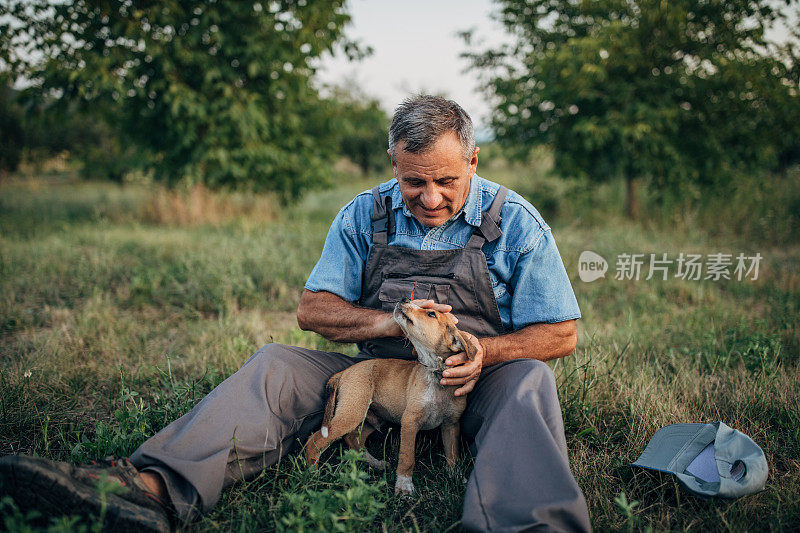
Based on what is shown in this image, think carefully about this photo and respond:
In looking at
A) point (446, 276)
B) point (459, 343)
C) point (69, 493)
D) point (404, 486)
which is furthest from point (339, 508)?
point (446, 276)

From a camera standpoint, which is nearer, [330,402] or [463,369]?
[463,369]

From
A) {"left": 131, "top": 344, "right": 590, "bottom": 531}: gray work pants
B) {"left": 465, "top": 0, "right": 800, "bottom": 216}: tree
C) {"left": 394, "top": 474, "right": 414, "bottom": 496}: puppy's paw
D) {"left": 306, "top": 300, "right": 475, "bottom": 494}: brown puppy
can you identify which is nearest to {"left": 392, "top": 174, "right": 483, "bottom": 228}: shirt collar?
{"left": 306, "top": 300, "right": 475, "bottom": 494}: brown puppy

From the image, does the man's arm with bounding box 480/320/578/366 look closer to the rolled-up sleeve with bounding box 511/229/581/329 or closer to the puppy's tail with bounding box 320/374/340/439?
the rolled-up sleeve with bounding box 511/229/581/329

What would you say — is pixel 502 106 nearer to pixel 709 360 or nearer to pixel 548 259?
pixel 709 360

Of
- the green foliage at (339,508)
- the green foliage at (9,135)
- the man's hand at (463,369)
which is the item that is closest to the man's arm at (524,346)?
the man's hand at (463,369)

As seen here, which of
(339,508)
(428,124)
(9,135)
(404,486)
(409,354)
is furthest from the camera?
(9,135)

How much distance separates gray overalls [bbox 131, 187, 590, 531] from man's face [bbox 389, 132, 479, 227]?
220 mm

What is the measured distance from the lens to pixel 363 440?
2.88m

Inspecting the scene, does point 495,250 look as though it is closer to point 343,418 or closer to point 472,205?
point 472,205

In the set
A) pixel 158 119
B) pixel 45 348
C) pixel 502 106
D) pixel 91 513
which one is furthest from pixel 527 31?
pixel 91 513

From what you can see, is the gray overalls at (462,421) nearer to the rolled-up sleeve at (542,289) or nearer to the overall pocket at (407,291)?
the overall pocket at (407,291)

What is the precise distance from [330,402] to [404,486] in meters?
0.58

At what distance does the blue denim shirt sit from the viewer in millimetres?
2713

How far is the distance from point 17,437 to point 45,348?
1.11m
